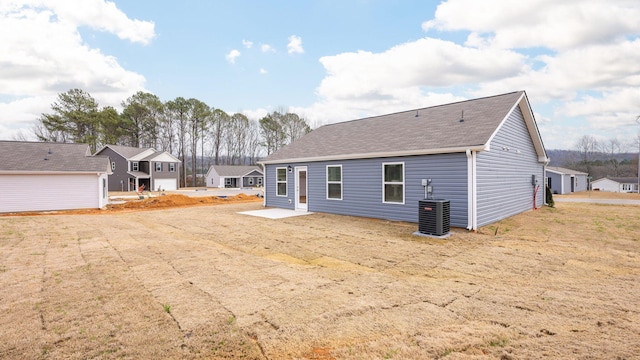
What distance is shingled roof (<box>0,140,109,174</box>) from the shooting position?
49.0 feet

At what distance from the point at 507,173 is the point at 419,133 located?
141 inches

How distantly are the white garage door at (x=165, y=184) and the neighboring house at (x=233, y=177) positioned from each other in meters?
7.13

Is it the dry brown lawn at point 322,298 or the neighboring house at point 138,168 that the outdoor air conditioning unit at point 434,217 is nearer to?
the dry brown lawn at point 322,298

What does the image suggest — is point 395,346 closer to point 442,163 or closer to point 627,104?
point 442,163

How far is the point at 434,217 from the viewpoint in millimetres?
7848

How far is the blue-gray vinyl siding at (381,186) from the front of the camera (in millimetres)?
8703

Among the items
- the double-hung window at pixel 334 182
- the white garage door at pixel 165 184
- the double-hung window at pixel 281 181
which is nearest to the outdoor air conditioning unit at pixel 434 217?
the double-hung window at pixel 334 182

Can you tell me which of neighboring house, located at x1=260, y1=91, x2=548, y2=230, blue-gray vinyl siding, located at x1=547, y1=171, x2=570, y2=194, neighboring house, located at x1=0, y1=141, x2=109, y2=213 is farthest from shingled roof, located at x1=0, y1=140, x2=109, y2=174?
blue-gray vinyl siding, located at x1=547, y1=171, x2=570, y2=194

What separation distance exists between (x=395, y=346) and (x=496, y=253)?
469 centimetres

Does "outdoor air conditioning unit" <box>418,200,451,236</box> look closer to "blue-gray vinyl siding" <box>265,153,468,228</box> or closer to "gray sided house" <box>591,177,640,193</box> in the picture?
"blue-gray vinyl siding" <box>265,153,468,228</box>

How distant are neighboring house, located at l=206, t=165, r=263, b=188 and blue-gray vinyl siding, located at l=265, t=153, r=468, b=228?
35.1 meters

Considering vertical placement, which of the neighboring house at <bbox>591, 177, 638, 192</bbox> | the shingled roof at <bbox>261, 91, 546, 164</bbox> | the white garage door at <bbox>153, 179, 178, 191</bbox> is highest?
the shingled roof at <bbox>261, 91, 546, 164</bbox>

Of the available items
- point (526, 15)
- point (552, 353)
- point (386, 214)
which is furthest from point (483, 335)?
point (526, 15)

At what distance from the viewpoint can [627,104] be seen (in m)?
31.2
